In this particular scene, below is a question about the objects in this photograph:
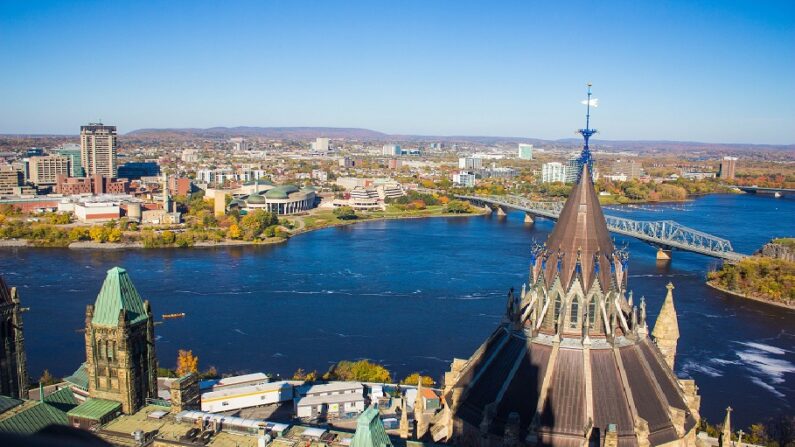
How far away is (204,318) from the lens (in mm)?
41250

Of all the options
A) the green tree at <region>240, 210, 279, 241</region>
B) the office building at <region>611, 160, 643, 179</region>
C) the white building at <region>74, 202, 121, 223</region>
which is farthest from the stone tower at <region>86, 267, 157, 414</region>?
the office building at <region>611, 160, 643, 179</region>

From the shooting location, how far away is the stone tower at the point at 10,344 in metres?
16.7

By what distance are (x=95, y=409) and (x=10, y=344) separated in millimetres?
3042

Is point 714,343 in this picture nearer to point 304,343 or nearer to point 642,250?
point 304,343

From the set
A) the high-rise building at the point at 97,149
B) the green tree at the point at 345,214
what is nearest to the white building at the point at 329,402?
the green tree at the point at 345,214

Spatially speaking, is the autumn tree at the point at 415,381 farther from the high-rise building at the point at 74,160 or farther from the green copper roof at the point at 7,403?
the high-rise building at the point at 74,160

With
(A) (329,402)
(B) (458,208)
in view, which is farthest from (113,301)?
(B) (458,208)

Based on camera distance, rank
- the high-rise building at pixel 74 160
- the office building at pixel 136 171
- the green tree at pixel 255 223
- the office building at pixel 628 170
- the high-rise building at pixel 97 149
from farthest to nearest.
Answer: the office building at pixel 628 170
the office building at pixel 136 171
the high-rise building at pixel 97 149
the high-rise building at pixel 74 160
the green tree at pixel 255 223

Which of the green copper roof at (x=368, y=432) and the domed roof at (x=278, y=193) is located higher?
the green copper roof at (x=368, y=432)

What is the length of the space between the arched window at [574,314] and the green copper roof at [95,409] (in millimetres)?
10148

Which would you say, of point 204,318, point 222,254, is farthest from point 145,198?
point 204,318

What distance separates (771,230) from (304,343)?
216 ft

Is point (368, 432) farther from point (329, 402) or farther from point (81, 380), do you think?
point (81, 380)

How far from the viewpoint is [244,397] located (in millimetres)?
26297
